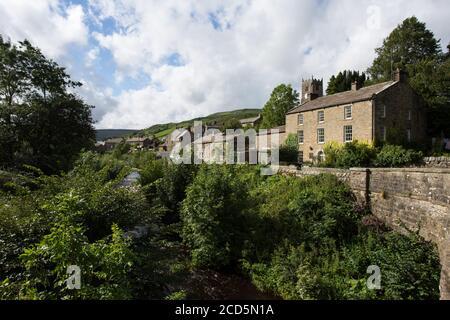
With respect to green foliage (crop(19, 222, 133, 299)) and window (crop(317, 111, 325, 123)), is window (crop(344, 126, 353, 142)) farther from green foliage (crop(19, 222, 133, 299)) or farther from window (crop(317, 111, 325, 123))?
green foliage (crop(19, 222, 133, 299))

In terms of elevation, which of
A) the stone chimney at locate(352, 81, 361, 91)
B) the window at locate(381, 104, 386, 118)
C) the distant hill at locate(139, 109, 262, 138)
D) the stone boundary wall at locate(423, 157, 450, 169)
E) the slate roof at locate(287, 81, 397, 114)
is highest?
the distant hill at locate(139, 109, 262, 138)

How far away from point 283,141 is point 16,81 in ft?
86.8

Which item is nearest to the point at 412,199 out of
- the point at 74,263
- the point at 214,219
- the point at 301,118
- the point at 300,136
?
the point at 214,219

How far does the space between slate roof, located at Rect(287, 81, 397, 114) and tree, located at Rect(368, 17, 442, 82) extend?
13.6m

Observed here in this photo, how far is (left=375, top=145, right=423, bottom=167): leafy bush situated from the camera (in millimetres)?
19109

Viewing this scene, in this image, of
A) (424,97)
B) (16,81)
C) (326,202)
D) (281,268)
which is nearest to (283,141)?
(424,97)

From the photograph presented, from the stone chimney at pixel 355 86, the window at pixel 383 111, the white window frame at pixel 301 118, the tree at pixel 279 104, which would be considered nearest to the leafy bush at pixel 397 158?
the window at pixel 383 111

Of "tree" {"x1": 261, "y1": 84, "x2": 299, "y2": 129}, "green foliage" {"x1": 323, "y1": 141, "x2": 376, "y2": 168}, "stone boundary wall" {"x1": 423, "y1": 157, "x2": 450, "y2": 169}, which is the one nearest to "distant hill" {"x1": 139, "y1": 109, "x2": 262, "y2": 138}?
"tree" {"x1": 261, "y1": 84, "x2": 299, "y2": 129}

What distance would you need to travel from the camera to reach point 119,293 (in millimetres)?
4859

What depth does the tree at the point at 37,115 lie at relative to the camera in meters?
21.3

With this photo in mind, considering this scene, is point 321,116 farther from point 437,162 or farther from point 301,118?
point 437,162

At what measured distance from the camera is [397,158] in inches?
765
